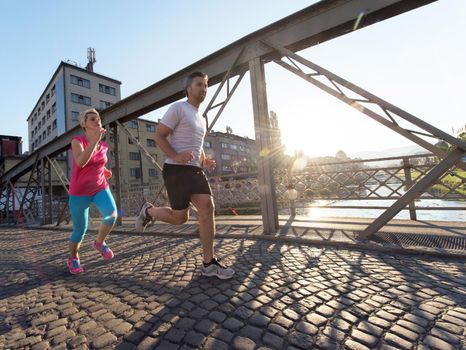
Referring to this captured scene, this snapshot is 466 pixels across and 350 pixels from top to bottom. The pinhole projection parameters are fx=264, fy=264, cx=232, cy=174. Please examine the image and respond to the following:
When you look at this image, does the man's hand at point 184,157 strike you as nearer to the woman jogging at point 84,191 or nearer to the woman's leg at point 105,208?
the woman jogging at point 84,191

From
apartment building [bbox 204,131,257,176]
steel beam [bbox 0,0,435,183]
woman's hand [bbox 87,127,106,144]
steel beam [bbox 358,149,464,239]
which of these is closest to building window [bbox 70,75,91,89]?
apartment building [bbox 204,131,257,176]

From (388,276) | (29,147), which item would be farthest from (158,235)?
(29,147)

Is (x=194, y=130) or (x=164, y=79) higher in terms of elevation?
(x=164, y=79)

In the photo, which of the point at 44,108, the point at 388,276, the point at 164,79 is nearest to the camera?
the point at 388,276

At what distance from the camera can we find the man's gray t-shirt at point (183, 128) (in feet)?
7.96

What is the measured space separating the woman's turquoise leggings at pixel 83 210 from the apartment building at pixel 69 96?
39.3m

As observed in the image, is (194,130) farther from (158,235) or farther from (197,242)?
(158,235)

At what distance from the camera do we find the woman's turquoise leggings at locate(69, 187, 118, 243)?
118 inches

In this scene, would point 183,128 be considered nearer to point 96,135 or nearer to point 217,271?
point 96,135

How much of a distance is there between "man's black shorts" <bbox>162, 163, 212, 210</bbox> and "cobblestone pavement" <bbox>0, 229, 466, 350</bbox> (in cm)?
74

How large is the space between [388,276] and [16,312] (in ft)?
9.78

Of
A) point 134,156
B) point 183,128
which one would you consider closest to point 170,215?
point 183,128

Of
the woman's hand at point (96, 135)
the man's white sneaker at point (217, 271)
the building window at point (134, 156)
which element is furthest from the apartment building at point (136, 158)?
the man's white sneaker at point (217, 271)

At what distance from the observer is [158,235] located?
5.28 meters
